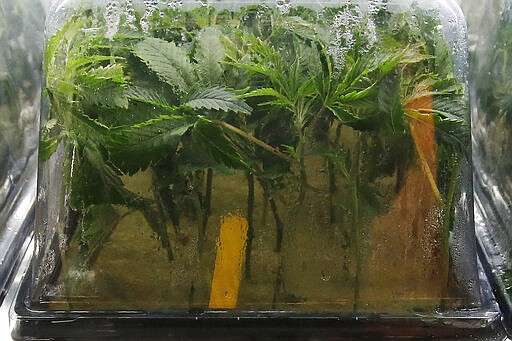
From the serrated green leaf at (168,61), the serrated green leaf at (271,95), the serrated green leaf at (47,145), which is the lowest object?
the serrated green leaf at (47,145)

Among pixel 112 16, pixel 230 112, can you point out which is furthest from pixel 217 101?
pixel 112 16

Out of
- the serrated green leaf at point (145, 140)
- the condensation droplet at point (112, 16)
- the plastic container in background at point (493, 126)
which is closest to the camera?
the serrated green leaf at point (145, 140)

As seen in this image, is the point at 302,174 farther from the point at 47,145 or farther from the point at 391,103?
the point at 47,145

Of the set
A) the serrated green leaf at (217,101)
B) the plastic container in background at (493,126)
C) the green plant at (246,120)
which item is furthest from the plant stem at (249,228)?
the plastic container in background at (493,126)

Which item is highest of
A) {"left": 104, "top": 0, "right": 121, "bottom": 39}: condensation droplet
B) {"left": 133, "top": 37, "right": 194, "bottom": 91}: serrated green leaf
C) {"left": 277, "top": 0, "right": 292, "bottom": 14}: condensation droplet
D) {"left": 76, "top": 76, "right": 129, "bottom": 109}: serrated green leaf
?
{"left": 277, "top": 0, "right": 292, "bottom": 14}: condensation droplet

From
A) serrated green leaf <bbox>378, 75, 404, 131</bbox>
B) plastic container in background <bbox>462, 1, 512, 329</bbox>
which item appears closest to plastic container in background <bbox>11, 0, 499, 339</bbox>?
serrated green leaf <bbox>378, 75, 404, 131</bbox>

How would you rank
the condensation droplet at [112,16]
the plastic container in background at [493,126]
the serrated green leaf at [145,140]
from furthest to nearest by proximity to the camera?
the plastic container in background at [493,126]
the condensation droplet at [112,16]
the serrated green leaf at [145,140]

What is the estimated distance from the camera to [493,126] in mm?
→ 1124

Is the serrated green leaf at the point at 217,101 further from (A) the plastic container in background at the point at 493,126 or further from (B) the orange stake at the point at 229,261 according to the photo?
(A) the plastic container in background at the point at 493,126

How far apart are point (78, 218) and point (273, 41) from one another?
1.11ft

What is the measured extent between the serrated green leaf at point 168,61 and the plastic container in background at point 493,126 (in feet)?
1.68

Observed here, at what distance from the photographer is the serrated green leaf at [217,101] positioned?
79 centimetres

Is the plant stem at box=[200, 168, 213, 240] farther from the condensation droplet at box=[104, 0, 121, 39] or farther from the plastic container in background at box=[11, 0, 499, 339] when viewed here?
the condensation droplet at box=[104, 0, 121, 39]

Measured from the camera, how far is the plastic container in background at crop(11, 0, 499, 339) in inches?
32.1
